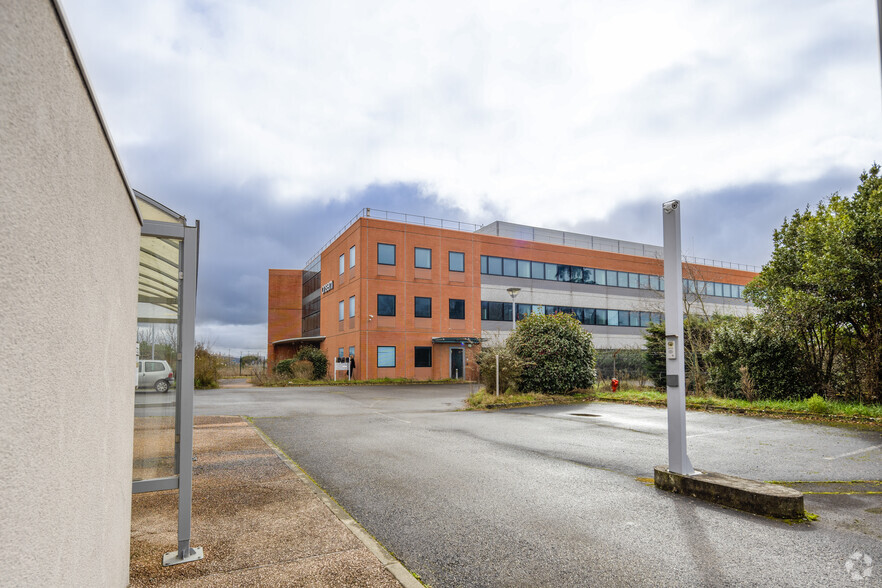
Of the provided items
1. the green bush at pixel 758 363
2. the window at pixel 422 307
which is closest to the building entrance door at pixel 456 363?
the window at pixel 422 307

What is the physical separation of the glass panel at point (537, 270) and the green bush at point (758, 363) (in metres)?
24.7

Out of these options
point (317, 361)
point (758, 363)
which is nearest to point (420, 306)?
point (317, 361)

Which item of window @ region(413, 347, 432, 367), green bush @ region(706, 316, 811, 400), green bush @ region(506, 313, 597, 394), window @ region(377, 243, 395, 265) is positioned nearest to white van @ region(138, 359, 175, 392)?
green bush @ region(506, 313, 597, 394)

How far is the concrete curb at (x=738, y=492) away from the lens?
5254mm

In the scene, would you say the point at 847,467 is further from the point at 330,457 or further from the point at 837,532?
the point at 330,457

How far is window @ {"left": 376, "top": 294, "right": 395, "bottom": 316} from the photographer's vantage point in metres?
35.0

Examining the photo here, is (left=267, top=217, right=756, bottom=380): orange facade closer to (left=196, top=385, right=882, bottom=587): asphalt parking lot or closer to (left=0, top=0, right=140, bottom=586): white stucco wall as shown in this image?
(left=196, top=385, right=882, bottom=587): asphalt parking lot

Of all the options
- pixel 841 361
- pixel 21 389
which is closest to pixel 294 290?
pixel 841 361

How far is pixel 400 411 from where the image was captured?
52.8ft

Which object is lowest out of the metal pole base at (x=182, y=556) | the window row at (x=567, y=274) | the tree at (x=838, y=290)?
the metal pole base at (x=182, y=556)

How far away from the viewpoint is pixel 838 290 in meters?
13.8

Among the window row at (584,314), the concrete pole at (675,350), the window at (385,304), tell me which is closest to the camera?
the concrete pole at (675,350)

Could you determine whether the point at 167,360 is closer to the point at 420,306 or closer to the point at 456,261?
the point at 420,306

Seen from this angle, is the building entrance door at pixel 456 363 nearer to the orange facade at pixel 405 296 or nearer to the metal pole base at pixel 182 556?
the orange facade at pixel 405 296
